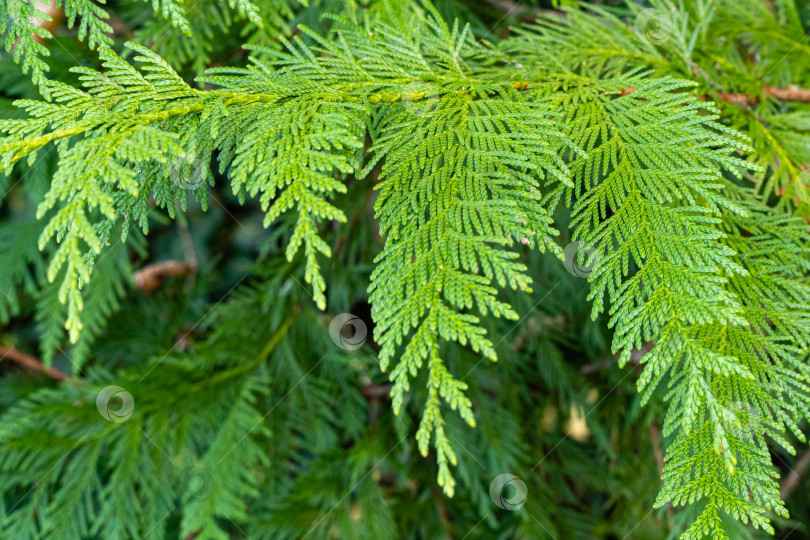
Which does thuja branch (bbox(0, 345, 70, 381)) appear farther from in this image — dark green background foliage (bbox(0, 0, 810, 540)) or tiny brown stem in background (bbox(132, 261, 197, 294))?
tiny brown stem in background (bbox(132, 261, 197, 294))

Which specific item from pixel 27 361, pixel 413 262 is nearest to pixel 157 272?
pixel 27 361

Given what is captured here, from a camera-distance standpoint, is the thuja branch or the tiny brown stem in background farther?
the tiny brown stem in background

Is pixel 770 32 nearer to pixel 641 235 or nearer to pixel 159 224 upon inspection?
pixel 641 235

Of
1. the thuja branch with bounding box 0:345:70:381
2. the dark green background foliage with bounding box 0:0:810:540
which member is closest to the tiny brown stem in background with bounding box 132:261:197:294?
the dark green background foliage with bounding box 0:0:810:540

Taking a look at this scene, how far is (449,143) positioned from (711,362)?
0.32 meters

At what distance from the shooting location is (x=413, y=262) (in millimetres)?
663

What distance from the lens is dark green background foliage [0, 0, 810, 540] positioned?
590mm

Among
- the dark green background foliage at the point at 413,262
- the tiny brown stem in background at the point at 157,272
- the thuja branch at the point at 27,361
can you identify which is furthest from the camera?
the tiny brown stem in background at the point at 157,272

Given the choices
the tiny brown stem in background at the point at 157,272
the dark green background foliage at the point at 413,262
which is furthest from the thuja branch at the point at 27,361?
the tiny brown stem in background at the point at 157,272

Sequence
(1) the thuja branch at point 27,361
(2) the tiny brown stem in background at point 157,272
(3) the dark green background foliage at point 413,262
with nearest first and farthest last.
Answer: (3) the dark green background foliage at point 413,262 → (1) the thuja branch at point 27,361 → (2) the tiny brown stem in background at point 157,272

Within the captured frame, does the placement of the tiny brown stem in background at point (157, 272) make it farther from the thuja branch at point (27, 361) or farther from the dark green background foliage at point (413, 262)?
the thuja branch at point (27, 361)

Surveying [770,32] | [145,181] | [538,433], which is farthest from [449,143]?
[538,433]

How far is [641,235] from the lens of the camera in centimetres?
63

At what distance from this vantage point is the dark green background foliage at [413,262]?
1.94 feet
